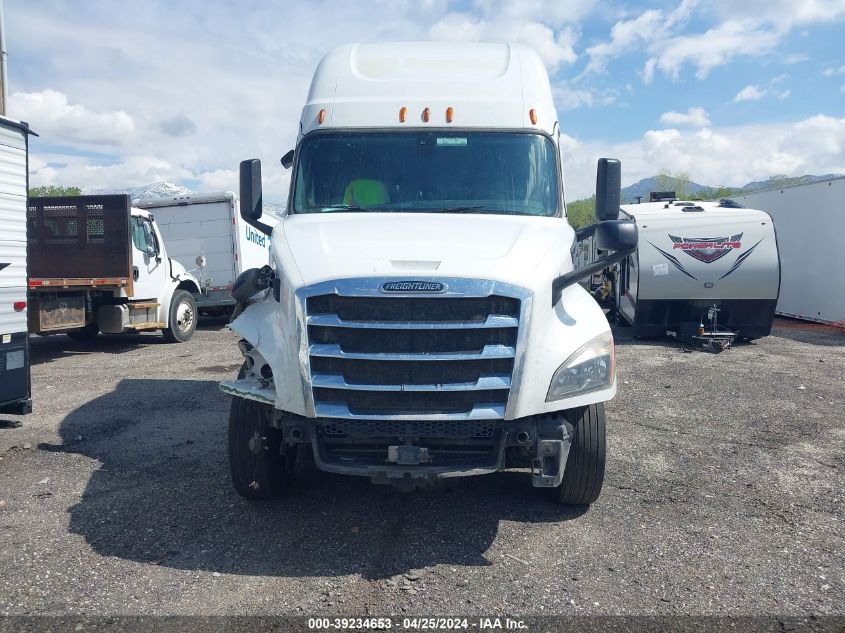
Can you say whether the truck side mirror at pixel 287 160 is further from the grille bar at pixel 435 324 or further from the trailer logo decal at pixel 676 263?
the trailer logo decal at pixel 676 263

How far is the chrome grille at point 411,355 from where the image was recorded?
385 centimetres

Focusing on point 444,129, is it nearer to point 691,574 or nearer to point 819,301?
point 691,574

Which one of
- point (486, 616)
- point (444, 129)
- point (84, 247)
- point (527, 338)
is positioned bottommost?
point (486, 616)

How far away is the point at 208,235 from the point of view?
54.0 feet

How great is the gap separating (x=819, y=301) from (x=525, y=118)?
42.1 ft

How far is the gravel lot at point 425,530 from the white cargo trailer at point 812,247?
8.89 metres

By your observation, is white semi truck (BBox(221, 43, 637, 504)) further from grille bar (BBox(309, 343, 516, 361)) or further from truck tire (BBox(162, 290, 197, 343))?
truck tire (BBox(162, 290, 197, 343))

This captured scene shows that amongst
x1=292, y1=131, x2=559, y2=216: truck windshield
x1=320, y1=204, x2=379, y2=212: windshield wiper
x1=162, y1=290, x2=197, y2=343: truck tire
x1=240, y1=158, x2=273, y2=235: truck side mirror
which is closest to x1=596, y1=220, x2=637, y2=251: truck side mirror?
x1=292, y1=131, x2=559, y2=216: truck windshield

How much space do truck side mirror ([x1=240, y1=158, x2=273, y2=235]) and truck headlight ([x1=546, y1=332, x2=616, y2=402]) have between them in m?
2.76

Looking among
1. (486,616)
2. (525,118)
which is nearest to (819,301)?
(525,118)

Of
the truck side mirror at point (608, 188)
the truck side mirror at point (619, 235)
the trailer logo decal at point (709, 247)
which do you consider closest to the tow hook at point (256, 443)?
Answer: the truck side mirror at point (619, 235)

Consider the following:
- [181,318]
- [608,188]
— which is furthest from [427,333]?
[181,318]

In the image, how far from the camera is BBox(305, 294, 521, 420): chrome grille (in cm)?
385

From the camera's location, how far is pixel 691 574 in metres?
3.77
